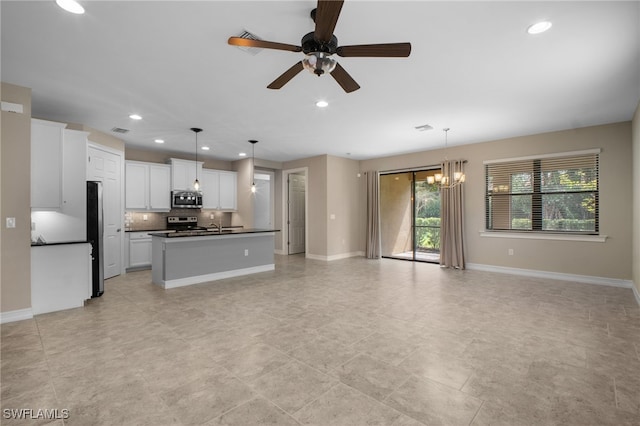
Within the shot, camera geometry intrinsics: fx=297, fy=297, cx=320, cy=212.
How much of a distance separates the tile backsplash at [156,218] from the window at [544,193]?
7073mm

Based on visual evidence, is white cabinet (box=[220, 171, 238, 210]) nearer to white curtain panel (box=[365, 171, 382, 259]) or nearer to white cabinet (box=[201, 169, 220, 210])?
white cabinet (box=[201, 169, 220, 210])

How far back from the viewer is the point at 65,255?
13.0 feet

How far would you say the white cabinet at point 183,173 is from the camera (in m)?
7.34

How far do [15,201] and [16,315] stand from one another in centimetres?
135

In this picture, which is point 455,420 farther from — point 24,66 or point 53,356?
point 24,66

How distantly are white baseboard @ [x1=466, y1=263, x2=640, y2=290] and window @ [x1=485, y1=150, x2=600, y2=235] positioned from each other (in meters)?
0.82

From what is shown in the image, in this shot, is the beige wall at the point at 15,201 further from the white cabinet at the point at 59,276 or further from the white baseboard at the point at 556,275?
the white baseboard at the point at 556,275

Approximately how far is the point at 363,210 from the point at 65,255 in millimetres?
6725

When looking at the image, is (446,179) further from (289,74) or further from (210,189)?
(210,189)

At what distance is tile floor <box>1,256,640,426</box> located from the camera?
6.33 feet

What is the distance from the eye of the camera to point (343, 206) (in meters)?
8.40

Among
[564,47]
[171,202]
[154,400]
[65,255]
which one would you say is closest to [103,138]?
[171,202]

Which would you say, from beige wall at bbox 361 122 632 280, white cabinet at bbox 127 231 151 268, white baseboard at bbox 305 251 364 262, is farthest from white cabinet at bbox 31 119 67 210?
beige wall at bbox 361 122 632 280

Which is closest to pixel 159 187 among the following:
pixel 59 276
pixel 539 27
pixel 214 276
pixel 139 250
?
pixel 139 250
